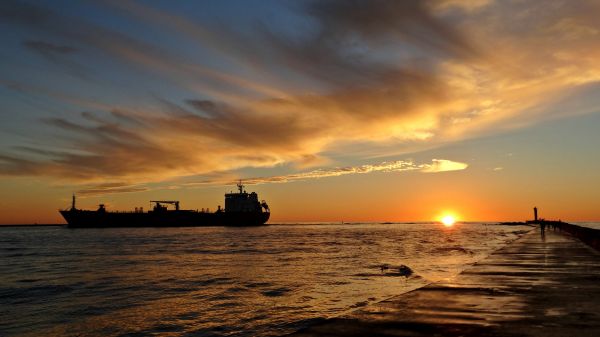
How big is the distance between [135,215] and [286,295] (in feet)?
503

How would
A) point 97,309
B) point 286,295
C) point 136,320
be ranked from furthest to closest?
1. point 286,295
2. point 97,309
3. point 136,320

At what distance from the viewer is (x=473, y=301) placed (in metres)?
11.6

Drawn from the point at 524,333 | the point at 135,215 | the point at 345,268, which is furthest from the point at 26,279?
the point at 135,215

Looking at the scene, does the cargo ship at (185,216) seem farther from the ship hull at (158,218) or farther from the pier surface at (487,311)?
the pier surface at (487,311)

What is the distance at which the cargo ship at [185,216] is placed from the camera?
160 m

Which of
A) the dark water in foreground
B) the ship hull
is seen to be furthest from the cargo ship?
the dark water in foreground

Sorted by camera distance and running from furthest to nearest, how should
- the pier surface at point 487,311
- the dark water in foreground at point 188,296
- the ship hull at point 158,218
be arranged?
the ship hull at point 158,218 < the dark water in foreground at point 188,296 < the pier surface at point 487,311

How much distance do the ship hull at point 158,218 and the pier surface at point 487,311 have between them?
156m

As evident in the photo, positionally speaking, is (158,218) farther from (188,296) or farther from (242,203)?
(188,296)

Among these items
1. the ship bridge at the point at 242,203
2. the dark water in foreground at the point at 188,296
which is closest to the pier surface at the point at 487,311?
the dark water in foreground at the point at 188,296

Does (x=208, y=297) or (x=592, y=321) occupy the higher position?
(x=592, y=321)

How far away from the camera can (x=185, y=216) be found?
169000mm

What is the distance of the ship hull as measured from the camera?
15812 cm

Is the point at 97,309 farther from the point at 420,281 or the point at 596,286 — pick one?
the point at 596,286
